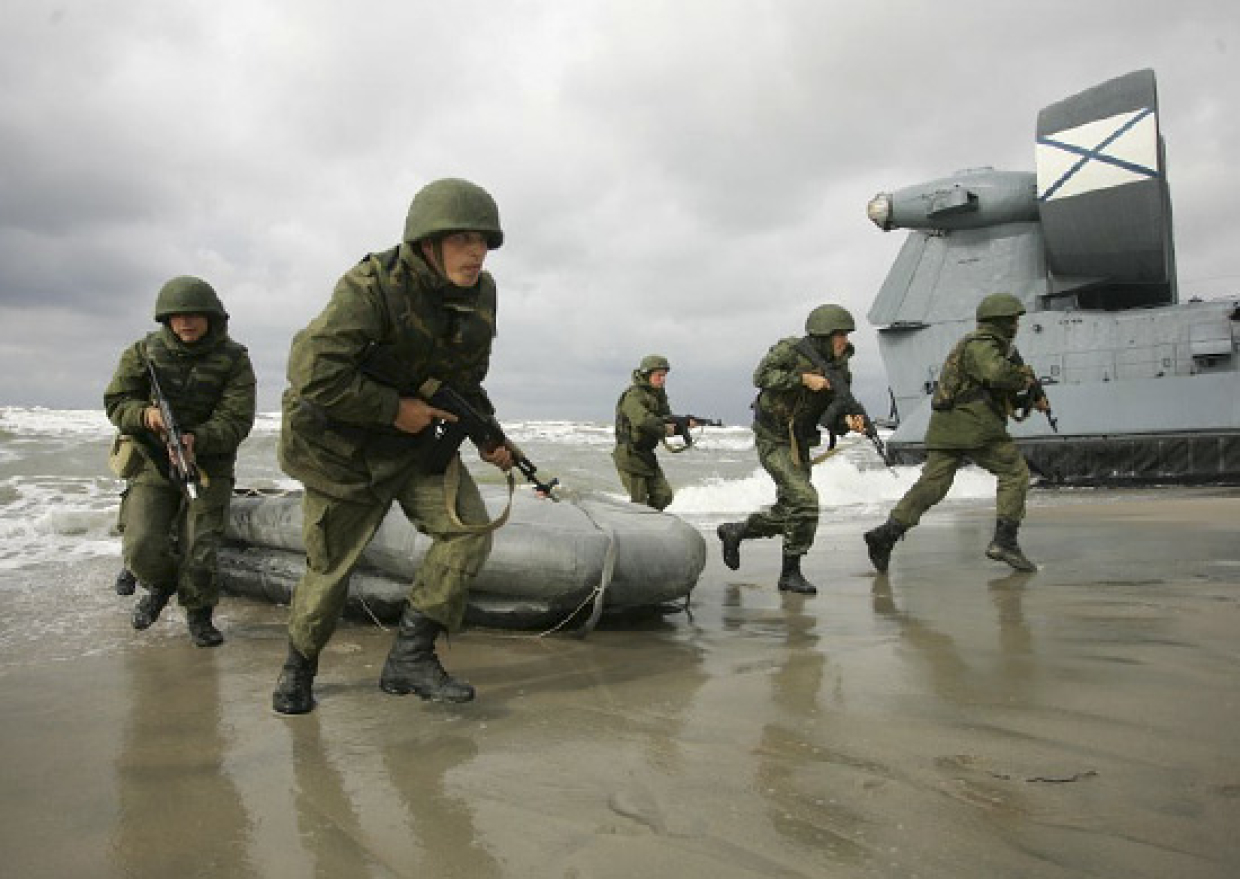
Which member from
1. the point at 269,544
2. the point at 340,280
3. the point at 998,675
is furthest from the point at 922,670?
the point at 269,544

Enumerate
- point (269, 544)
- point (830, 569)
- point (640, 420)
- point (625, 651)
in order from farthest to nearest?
point (640, 420)
point (830, 569)
point (269, 544)
point (625, 651)

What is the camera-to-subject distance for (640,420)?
26.1 ft

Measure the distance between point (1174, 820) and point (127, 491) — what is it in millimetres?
4378

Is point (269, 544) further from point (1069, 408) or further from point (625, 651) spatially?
point (1069, 408)

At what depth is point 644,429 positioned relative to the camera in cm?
791

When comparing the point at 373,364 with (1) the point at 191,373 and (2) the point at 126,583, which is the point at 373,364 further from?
(2) the point at 126,583

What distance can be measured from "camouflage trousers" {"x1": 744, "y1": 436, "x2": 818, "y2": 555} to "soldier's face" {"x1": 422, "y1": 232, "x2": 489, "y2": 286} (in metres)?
2.79

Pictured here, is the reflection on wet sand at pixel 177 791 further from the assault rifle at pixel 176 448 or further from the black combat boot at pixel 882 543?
the black combat boot at pixel 882 543

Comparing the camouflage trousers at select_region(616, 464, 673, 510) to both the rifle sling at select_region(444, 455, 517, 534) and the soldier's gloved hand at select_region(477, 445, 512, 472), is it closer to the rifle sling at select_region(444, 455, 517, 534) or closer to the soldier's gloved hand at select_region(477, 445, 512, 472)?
the soldier's gloved hand at select_region(477, 445, 512, 472)

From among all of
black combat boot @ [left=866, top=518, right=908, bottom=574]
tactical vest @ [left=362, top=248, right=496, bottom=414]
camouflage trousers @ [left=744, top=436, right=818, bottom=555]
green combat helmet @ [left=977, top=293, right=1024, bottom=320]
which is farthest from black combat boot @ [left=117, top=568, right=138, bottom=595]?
green combat helmet @ [left=977, top=293, right=1024, bottom=320]

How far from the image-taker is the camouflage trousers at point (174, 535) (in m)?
4.11

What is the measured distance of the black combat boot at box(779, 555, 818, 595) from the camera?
5.05 metres

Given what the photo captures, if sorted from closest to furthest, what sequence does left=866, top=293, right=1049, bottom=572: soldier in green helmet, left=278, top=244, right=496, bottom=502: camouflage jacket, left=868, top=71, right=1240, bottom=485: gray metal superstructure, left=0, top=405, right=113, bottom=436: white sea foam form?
left=278, top=244, right=496, bottom=502: camouflage jacket → left=866, top=293, right=1049, bottom=572: soldier in green helmet → left=868, top=71, right=1240, bottom=485: gray metal superstructure → left=0, top=405, right=113, bottom=436: white sea foam

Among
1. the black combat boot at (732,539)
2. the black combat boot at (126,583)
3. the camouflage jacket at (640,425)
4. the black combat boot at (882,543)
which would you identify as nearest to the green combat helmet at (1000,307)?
the black combat boot at (882,543)
